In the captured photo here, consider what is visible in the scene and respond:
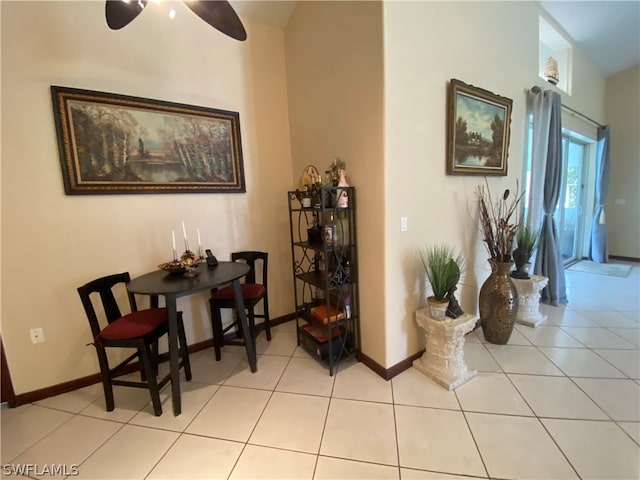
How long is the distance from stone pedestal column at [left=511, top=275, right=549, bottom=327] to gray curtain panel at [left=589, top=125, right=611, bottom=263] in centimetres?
340

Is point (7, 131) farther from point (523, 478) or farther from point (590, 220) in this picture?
point (590, 220)

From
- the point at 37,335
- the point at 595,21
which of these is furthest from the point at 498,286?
the point at 595,21

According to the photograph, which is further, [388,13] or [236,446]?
[388,13]

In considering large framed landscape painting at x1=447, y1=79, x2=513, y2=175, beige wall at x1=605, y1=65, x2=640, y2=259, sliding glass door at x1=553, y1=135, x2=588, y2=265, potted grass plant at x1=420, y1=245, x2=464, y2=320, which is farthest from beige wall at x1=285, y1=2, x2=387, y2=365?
beige wall at x1=605, y1=65, x2=640, y2=259

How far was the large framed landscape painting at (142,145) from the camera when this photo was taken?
1.78 meters

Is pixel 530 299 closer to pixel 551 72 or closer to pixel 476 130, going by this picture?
pixel 476 130

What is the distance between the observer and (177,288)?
158 centimetres

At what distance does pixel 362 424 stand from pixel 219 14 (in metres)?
2.36

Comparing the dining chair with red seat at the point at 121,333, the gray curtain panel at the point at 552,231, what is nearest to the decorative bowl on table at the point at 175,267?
the dining chair with red seat at the point at 121,333

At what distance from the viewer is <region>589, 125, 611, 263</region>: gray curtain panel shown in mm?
4406

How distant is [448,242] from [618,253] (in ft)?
17.1

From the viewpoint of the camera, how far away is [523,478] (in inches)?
45.2

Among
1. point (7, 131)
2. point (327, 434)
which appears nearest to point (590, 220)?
point (327, 434)

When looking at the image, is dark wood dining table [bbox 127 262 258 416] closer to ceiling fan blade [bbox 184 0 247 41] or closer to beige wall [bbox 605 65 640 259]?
ceiling fan blade [bbox 184 0 247 41]
